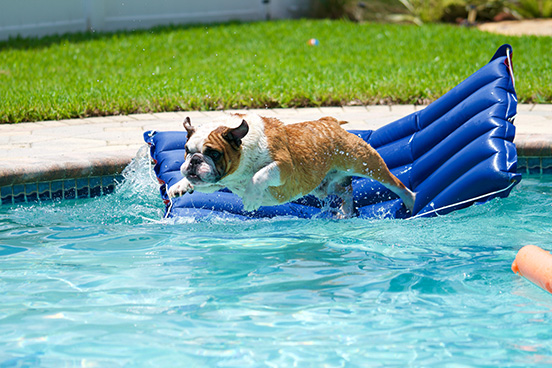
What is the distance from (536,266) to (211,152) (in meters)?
1.98

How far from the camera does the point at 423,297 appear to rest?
13.1 ft

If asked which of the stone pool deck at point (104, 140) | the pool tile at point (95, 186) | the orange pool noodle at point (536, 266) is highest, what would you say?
the orange pool noodle at point (536, 266)

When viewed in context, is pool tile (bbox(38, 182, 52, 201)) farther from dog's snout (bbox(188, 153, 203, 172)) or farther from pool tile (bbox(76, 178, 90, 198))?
Result: dog's snout (bbox(188, 153, 203, 172))

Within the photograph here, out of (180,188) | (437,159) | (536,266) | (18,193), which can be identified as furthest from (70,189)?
(536,266)

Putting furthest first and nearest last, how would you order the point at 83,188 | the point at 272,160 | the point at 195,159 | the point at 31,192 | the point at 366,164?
the point at 83,188 → the point at 31,192 → the point at 366,164 → the point at 272,160 → the point at 195,159

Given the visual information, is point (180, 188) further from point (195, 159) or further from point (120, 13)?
point (120, 13)

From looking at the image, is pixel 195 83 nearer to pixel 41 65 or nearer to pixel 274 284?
pixel 41 65

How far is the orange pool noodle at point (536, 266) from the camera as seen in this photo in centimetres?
380

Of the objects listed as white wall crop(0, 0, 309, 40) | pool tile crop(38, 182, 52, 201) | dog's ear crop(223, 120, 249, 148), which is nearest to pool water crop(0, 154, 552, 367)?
pool tile crop(38, 182, 52, 201)

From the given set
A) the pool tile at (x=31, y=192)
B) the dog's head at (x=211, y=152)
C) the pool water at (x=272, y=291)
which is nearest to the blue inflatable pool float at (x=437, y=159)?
A: the pool water at (x=272, y=291)

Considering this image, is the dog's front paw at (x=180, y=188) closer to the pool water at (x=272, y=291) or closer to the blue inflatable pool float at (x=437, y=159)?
the pool water at (x=272, y=291)

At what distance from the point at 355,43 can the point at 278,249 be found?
28.3 feet

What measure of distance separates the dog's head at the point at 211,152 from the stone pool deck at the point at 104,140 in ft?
7.64

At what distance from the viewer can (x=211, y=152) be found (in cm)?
405
